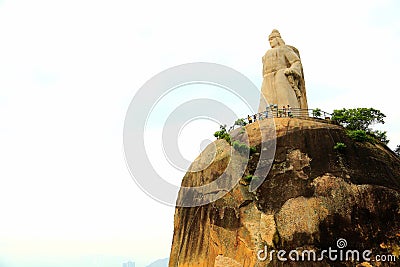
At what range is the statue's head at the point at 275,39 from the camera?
30506mm

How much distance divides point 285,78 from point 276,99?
142cm

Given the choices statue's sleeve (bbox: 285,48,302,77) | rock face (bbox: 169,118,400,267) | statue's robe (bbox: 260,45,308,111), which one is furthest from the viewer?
statue's sleeve (bbox: 285,48,302,77)

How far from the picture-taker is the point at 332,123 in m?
25.8

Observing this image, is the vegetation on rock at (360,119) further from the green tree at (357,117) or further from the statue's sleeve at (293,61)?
the statue's sleeve at (293,61)

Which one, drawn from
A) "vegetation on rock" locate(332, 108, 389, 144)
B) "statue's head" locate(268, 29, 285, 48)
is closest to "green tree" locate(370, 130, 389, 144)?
"vegetation on rock" locate(332, 108, 389, 144)

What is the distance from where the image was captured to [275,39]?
3066cm

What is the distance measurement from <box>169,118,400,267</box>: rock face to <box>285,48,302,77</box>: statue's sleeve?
5.01 meters

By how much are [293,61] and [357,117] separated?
211 inches

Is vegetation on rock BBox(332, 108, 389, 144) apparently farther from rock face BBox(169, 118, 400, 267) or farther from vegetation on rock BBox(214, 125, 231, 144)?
vegetation on rock BBox(214, 125, 231, 144)

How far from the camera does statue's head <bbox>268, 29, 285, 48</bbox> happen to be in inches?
1201

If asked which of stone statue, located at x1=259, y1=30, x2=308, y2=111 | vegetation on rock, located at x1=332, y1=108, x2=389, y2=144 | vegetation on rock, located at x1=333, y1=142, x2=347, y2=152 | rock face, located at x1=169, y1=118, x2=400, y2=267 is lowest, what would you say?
rock face, located at x1=169, y1=118, x2=400, y2=267

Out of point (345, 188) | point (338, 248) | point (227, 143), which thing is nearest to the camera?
point (338, 248)

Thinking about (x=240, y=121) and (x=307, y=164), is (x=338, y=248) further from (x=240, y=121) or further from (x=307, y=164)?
(x=240, y=121)

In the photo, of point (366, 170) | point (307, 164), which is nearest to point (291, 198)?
point (307, 164)
